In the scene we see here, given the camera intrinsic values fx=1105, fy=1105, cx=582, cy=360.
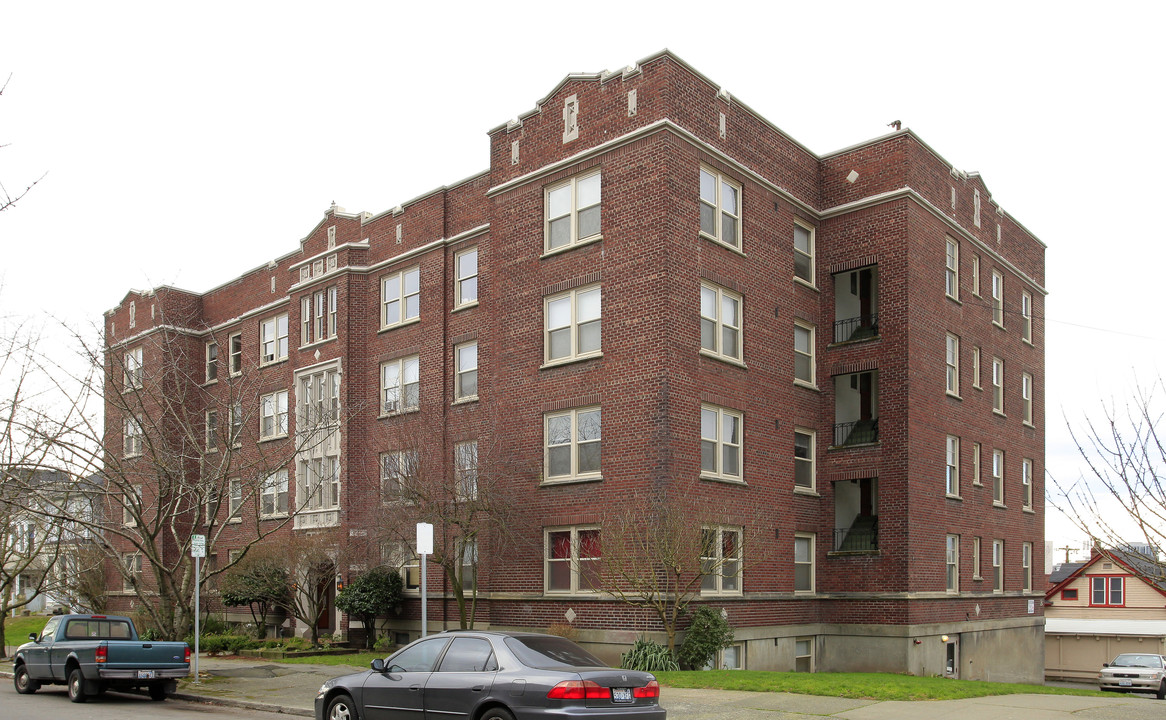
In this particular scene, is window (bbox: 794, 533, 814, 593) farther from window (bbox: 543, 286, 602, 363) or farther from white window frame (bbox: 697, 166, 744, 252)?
white window frame (bbox: 697, 166, 744, 252)

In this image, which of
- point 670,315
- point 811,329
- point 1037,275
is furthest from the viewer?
point 1037,275

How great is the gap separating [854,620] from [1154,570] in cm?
1453

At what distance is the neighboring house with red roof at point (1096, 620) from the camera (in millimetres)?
48031

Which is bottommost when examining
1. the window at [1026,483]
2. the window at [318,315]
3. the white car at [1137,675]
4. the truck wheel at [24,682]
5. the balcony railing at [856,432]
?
the white car at [1137,675]

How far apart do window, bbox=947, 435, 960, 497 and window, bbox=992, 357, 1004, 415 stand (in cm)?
363

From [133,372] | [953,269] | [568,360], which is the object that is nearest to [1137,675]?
[953,269]

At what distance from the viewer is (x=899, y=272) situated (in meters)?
27.7

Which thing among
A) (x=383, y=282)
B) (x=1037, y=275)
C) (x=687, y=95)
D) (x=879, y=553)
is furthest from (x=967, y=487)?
(x=383, y=282)

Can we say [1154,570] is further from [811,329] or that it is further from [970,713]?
[811,329]

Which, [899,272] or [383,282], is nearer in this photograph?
[899,272]

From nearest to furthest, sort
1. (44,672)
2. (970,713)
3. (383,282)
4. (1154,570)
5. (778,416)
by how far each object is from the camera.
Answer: (1154,570) < (970,713) < (44,672) < (778,416) < (383,282)

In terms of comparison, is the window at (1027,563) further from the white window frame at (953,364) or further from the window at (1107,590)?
the window at (1107,590)

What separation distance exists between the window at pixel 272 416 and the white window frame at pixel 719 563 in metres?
17.0

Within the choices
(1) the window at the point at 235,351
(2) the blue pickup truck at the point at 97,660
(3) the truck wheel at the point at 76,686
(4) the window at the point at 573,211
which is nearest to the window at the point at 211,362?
(1) the window at the point at 235,351
